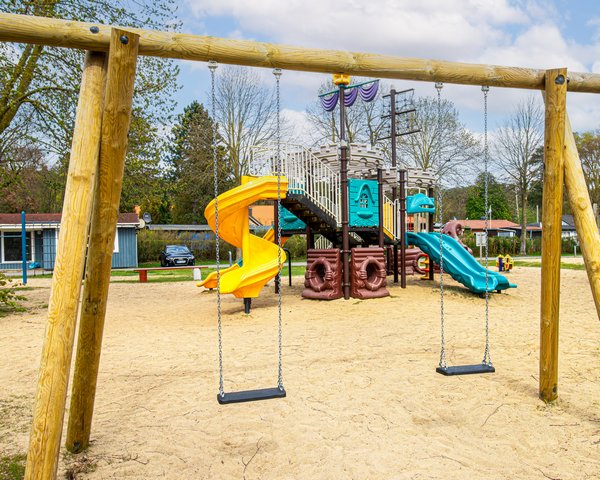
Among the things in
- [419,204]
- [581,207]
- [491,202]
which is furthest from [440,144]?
[491,202]

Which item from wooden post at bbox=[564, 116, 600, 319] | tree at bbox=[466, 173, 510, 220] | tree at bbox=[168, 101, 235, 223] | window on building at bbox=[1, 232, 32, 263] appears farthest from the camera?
tree at bbox=[466, 173, 510, 220]

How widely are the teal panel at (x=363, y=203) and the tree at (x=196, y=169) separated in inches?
807

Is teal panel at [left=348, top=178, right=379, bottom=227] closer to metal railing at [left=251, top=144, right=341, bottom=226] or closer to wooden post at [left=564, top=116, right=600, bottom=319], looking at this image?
metal railing at [left=251, top=144, right=341, bottom=226]

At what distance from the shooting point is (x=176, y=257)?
28297 millimetres

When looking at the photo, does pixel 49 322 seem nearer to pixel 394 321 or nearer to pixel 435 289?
pixel 394 321

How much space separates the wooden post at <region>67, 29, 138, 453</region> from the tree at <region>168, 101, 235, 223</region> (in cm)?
2758

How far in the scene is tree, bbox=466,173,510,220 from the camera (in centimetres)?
5286

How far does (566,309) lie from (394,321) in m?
3.98

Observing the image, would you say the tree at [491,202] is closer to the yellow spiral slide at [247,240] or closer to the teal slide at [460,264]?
the teal slide at [460,264]

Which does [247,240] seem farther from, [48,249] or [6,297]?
[48,249]

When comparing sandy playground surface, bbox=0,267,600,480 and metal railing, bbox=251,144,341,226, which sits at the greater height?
metal railing, bbox=251,144,341,226

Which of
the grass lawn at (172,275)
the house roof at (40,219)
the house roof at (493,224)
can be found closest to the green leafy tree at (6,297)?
the grass lawn at (172,275)

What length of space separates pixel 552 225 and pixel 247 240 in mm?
6638

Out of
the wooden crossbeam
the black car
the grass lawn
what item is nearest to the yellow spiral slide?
the wooden crossbeam
